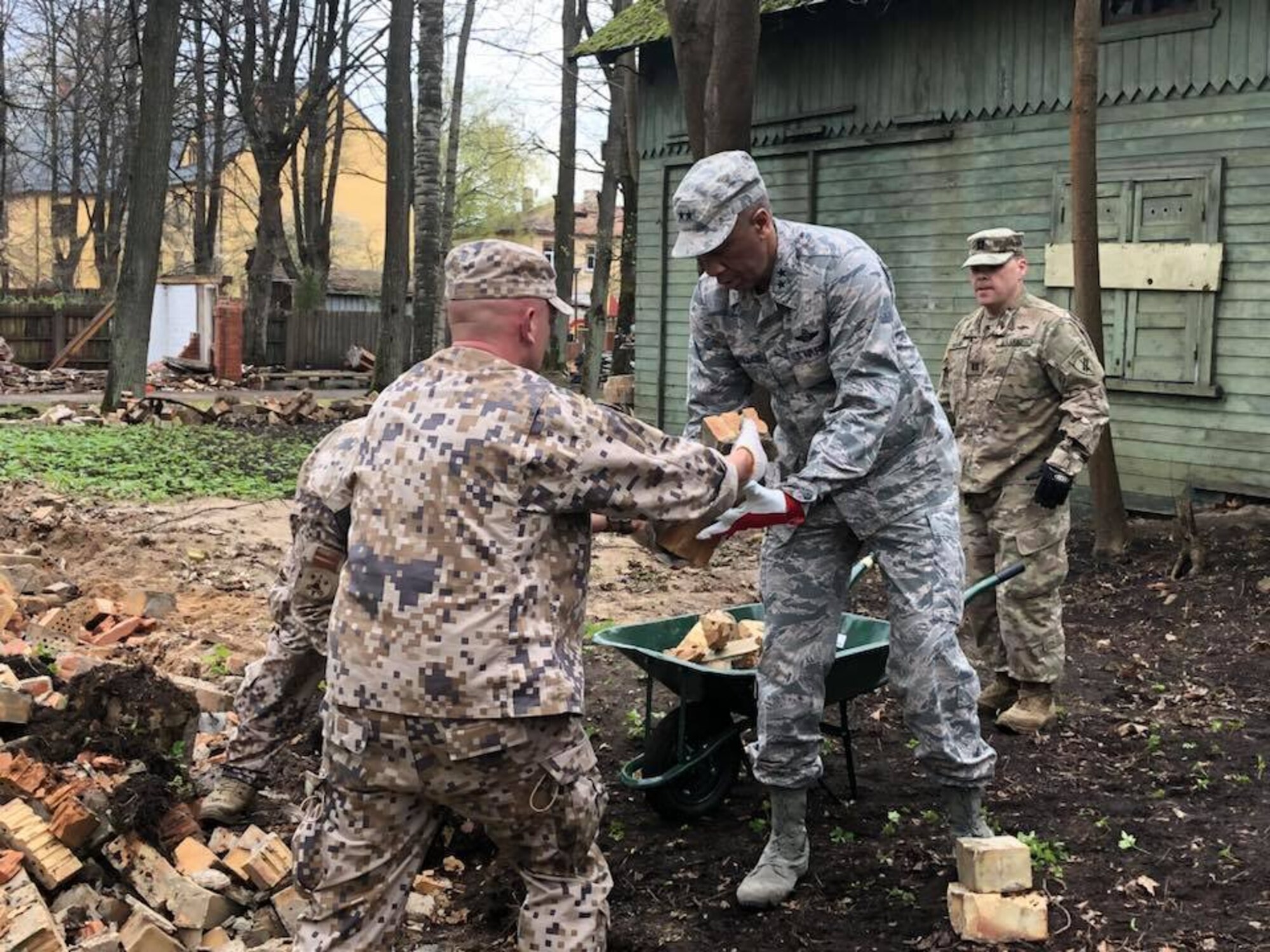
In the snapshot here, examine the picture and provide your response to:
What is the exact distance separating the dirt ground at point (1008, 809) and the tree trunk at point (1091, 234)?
4.35 ft

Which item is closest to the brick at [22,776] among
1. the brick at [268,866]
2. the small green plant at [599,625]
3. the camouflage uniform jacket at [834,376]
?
the brick at [268,866]

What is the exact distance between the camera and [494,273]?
9.36 feet

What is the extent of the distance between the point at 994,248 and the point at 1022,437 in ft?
2.65

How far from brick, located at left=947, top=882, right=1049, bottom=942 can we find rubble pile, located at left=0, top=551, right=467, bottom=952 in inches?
58.0

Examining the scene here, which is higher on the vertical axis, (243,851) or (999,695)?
(999,695)

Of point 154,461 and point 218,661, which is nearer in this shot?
point 218,661

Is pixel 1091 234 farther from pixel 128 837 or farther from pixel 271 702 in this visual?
pixel 128 837

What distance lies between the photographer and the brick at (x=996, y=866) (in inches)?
141

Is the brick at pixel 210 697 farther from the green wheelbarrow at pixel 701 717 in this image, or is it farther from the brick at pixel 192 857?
the green wheelbarrow at pixel 701 717

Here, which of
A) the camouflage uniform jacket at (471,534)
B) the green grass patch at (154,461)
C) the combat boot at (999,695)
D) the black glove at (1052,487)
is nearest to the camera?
the camouflage uniform jacket at (471,534)

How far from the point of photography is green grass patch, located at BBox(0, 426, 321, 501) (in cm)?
1091

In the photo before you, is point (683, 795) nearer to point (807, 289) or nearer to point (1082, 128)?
point (807, 289)

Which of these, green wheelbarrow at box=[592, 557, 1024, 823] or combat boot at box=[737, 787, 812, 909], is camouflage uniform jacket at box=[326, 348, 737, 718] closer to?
combat boot at box=[737, 787, 812, 909]

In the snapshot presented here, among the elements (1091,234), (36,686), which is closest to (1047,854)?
(36,686)
